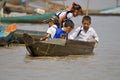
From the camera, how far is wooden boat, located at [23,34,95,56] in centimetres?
1172

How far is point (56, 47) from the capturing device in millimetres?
11945

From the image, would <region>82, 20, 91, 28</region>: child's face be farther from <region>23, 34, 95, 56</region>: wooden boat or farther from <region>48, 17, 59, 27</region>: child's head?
<region>48, 17, 59, 27</region>: child's head

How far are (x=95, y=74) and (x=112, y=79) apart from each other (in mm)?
585

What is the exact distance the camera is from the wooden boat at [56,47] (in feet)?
38.4

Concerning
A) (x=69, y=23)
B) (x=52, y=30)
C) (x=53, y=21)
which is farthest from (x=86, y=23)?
(x=53, y=21)

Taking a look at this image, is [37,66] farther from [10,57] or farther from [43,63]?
[10,57]

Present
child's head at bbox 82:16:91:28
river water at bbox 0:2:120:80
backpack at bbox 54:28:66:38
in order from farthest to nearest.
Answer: backpack at bbox 54:28:66:38 → child's head at bbox 82:16:91:28 → river water at bbox 0:2:120:80

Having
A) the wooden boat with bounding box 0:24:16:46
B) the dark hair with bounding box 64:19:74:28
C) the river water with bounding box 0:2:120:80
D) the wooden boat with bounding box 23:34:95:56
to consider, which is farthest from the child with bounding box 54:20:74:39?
the wooden boat with bounding box 0:24:16:46

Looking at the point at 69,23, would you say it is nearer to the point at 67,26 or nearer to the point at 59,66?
the point at 67,26

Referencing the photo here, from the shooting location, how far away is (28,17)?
86.2ft

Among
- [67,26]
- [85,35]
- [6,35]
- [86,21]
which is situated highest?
[86,21]

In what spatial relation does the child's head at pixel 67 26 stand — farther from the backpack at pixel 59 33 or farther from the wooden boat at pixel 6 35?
the wooden boat at pixel 6 35

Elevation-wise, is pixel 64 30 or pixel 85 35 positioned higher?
pixel 64 30

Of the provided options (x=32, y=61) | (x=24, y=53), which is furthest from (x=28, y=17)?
(x=32, y=61)
